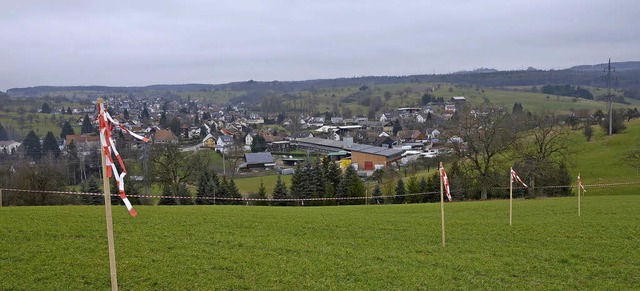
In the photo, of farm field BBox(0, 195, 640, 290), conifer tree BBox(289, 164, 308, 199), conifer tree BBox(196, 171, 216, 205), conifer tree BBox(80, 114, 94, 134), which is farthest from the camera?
conifer tree BBox(80, 114, 94, 134)

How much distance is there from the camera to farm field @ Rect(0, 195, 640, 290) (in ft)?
36.8

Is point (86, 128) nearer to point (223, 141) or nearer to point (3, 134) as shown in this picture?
point (3, 134)

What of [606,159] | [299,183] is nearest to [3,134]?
[299,183]

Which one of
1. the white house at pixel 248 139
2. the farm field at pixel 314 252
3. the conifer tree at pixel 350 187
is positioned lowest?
the white house at pixel 248 139

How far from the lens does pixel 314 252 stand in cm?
1400

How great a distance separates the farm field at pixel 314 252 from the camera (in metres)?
11.2

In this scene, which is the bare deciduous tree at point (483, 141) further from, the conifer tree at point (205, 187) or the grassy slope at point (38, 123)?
the grassy slope at point (38, 123)

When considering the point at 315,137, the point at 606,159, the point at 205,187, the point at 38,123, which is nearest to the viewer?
the point at 205,187

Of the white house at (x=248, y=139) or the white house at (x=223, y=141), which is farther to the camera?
the white house at (x=248, y=139)

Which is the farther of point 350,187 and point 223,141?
point 223,141

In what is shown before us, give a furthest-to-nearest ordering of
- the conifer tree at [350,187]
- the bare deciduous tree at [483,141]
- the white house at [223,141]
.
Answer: the white house at [223,141] → the conifer tree at [350,187] → the bare deciduous tree at [483,141]

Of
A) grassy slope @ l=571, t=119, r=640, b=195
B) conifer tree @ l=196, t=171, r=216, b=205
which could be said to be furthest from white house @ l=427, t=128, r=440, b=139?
conifer tree @ l=196, t=171, r=216, b=205

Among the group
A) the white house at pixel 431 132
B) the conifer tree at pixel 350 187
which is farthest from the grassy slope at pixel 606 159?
the white house at pixel 431 132

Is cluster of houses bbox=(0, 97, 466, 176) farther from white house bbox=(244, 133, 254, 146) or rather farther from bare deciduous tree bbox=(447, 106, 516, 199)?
bare deciduous tree bbox=(447, 106, 516, 199)
